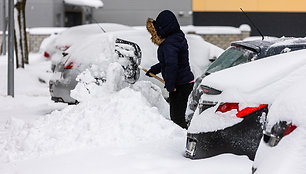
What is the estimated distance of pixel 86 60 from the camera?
9.75 m

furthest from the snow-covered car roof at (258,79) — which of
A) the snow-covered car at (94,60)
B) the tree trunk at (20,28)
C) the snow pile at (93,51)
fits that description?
the tree trunk at (20,28)

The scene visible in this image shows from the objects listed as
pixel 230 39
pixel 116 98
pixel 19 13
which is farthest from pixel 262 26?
pixel 116 98

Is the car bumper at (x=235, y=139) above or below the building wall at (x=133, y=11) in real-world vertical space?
above

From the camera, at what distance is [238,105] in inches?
194

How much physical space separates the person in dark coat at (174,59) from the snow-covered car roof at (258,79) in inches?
63.7

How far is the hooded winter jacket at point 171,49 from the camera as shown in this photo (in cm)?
697

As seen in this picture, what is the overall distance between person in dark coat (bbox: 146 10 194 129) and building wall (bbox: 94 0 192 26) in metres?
24.5

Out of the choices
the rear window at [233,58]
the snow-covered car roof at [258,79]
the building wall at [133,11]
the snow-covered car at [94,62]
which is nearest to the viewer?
the snow-covered car roof at [258,79]

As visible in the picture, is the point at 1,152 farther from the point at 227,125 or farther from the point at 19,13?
the point at 19,13

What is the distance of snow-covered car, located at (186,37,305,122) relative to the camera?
6734mm

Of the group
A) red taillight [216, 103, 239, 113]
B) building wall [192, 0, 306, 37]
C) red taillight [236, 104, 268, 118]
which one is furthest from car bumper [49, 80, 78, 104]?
building wall [192, 0, 306, 37]

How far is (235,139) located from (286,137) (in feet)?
5.32

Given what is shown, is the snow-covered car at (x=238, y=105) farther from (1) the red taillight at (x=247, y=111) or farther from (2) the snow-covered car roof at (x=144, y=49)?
(2) the snow-covered car roof at (x=144, y=49)

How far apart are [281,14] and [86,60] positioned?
23.0 metres
